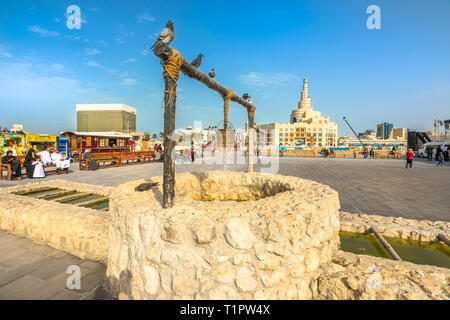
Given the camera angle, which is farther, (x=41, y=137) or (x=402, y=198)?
(x=41, y=137)

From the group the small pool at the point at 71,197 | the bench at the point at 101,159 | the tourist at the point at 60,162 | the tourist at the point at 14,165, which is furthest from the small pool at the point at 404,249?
the bench at the point at 101,159

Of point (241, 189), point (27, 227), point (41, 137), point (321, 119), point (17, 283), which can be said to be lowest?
point (17, 283)

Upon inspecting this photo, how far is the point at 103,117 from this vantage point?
117188 mm

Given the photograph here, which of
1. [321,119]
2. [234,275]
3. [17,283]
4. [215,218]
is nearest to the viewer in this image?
[234,275]

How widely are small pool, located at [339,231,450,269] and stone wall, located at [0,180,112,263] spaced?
404 centimetres

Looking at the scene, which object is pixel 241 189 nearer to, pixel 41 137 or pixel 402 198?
pixel 402 198

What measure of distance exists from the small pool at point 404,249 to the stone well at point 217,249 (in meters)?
1.45

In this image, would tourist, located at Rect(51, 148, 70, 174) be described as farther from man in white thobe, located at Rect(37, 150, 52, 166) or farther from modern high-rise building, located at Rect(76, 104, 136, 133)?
modern high-rise building, located at Rect(76, 104, 136, 133)

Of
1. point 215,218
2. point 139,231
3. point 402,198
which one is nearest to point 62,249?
point 139,231

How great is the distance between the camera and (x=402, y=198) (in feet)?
21.1

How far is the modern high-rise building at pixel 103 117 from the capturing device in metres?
117

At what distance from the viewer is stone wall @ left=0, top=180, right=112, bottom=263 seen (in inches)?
129

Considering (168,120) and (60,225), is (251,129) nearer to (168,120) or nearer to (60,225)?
(168,120)

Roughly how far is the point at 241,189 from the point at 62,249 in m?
3.60
